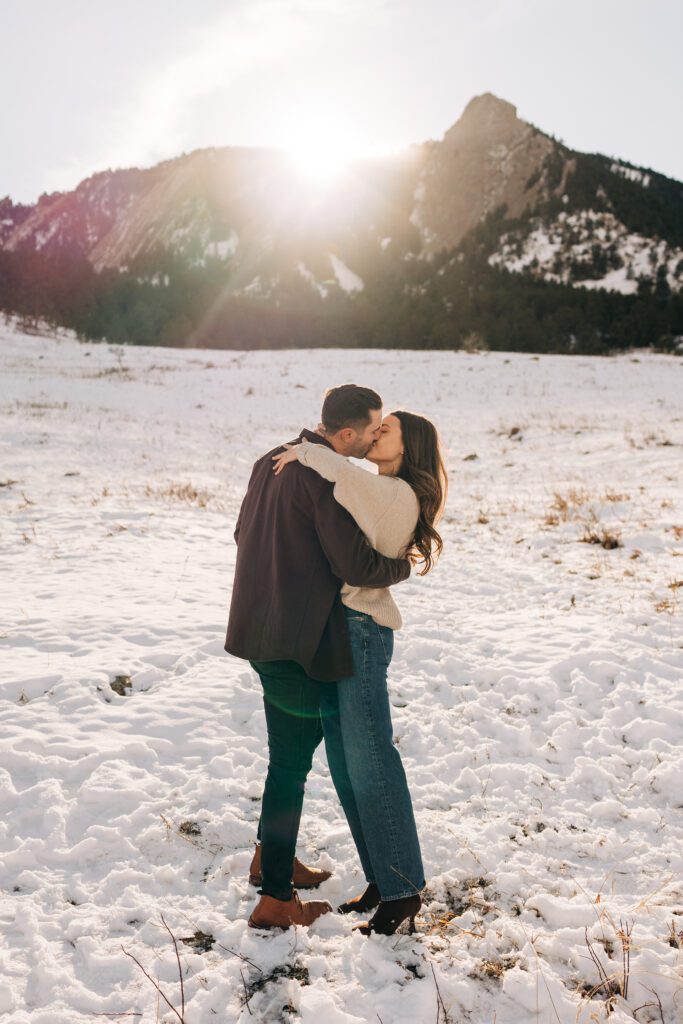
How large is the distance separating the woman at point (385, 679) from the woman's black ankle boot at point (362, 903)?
0.51ft

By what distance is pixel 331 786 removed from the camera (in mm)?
4074

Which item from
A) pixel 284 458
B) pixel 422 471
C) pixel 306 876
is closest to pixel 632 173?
pixel 422 471

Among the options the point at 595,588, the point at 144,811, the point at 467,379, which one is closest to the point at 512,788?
the point at 144,811

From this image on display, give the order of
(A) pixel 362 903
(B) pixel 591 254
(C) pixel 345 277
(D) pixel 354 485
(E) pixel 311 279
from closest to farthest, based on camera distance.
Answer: (D) pixel 354 485
(A) pixel 362 903
(B) pixel 591 254
(E) pixel 311 279
(C) pixel 345 277

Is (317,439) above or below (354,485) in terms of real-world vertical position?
above

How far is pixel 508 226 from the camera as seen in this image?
7700 cm

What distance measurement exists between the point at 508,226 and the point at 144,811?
86.6 meters

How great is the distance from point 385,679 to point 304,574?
57 centimetres

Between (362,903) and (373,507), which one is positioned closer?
(373,507)

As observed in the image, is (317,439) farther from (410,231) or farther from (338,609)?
(410,231)

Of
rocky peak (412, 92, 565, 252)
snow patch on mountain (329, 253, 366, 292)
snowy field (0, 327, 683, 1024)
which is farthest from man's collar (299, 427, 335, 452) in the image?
rocky peak (412, 92, 565, 252)

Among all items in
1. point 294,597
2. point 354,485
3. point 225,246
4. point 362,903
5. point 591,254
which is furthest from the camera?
point 225,246

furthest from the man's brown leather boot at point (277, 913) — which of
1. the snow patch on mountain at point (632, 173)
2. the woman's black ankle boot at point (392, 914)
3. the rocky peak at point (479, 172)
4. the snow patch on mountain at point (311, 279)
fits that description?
the snow patch on mountain at point (632, 173)

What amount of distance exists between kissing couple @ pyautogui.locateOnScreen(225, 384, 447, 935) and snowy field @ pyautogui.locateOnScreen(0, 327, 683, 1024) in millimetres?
379
